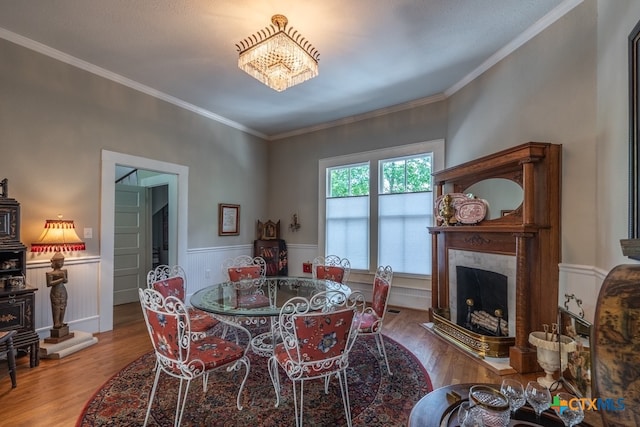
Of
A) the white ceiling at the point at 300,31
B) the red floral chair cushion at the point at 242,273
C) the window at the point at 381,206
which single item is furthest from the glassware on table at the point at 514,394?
the window at the point at 381,206

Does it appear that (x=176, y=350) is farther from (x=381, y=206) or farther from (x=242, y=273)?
(x=381, y=206)

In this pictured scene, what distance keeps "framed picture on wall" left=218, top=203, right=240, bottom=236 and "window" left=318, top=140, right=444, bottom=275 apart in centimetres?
157

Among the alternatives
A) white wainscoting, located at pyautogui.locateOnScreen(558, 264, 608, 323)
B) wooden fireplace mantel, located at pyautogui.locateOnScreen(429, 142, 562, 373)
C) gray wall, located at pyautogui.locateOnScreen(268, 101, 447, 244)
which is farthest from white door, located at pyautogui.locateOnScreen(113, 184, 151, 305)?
white wainscoting, located at pyautogui.locateOnScreen(558, 264, 608, 323)

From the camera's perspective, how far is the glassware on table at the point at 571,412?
41.1 inches

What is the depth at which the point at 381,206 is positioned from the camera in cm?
491

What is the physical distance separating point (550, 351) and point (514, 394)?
5.38 feet

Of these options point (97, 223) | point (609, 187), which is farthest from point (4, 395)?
point (609, 187)

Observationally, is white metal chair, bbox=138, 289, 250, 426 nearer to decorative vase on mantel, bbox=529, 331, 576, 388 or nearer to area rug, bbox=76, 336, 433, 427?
area rug, bbox=76, 336, 433, 427

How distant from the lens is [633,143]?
64.7 inches

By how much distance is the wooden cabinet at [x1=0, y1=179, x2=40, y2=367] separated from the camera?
8.57ft

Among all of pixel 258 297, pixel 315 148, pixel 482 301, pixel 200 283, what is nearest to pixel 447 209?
pixel 482 301

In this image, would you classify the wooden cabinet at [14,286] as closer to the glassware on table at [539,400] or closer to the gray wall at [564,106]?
the glassware on table at [539,400]

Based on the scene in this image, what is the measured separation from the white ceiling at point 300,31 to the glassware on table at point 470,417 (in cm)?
290

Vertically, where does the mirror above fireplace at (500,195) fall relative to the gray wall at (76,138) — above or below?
below
